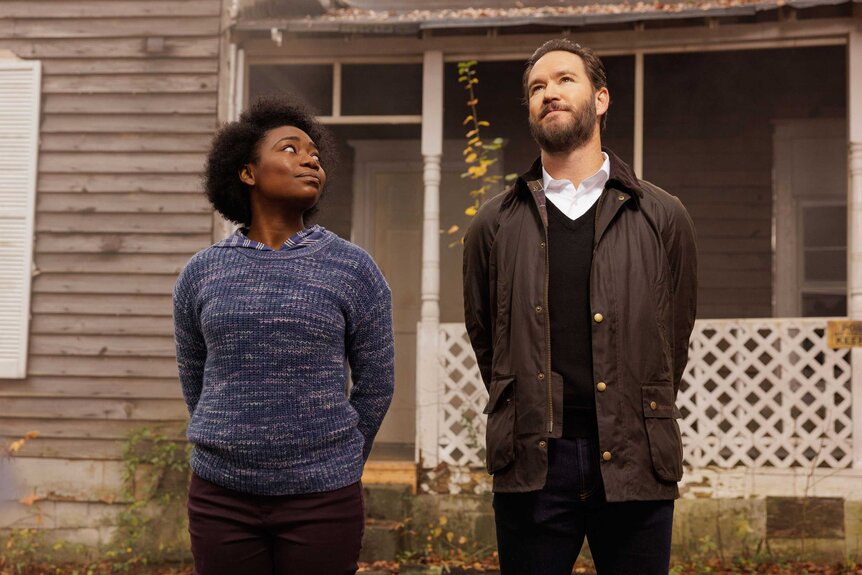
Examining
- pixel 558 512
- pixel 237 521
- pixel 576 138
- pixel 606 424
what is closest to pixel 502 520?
pixel 558 512

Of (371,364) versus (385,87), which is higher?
(385,87)

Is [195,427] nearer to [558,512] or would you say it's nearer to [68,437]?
[558,512]

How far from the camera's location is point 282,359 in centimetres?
245

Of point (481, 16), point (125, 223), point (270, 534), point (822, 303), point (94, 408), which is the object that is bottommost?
point (94, 408)

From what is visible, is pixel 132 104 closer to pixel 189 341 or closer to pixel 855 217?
pixel 189 341

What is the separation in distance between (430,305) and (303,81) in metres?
2.61

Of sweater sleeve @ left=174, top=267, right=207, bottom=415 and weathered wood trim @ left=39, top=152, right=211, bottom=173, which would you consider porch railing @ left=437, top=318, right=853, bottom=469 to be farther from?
sweater sleeve @ left=174, top=267, right=207, bottom=415

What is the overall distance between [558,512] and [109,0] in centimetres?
A: 628

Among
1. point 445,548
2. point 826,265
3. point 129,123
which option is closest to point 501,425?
point 445,548

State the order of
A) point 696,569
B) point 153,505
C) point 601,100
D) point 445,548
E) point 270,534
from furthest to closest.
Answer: point 153,505, point 445,548, point 696,569, point 601,100, point 270,534

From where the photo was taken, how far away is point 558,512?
2564 mm

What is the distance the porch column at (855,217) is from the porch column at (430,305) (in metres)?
2.86

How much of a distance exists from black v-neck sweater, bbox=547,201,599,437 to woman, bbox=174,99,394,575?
18.8 inches

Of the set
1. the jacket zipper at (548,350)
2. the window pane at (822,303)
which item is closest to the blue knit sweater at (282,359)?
the jacket zipper at (548,350)
